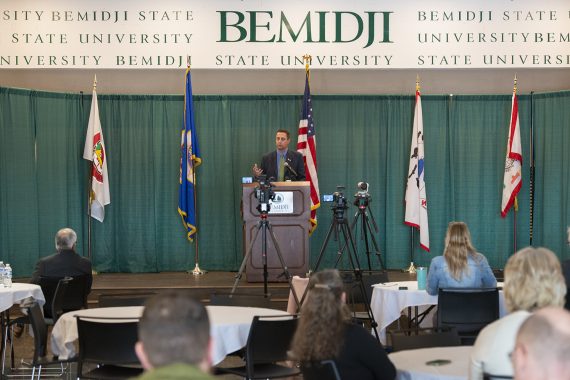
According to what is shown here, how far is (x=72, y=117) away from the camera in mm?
11672

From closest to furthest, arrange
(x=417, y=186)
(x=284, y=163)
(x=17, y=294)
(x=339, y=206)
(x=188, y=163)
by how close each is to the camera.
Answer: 1. (x=17, y=294)
2. (x=339, y=206)
3. (x=284, y=163)
4. (x=188, y=163)
5. (x=417, y=186)

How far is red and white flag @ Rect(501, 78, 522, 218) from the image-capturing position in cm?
1144

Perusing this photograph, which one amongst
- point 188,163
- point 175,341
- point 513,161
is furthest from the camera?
point 513,161

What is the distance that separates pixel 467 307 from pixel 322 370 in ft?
8.98

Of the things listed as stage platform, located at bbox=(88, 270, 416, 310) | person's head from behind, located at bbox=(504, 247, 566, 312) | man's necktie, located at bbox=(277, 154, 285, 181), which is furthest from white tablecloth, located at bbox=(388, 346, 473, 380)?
man's necktie, located at bbox=(277, 154, 285, 181)

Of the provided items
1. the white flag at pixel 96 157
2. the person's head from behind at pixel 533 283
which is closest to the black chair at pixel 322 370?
the person's head from behind at pixel 533 283

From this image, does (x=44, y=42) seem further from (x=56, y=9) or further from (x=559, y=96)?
(x=559, y=96)

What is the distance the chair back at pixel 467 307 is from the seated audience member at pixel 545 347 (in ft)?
12.9

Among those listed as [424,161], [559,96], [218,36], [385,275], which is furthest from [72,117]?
[559,96]

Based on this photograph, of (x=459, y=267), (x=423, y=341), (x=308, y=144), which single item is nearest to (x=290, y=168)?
(x=308, y=144)

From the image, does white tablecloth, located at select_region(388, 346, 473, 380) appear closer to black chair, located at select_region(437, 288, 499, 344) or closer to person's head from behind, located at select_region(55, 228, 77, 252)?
black chair, located at select_region(437, 288, 499, 344)

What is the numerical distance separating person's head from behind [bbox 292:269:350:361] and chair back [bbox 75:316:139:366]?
4.63 ft

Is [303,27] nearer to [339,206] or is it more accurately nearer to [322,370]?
[339,206]

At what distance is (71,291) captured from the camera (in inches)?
286
